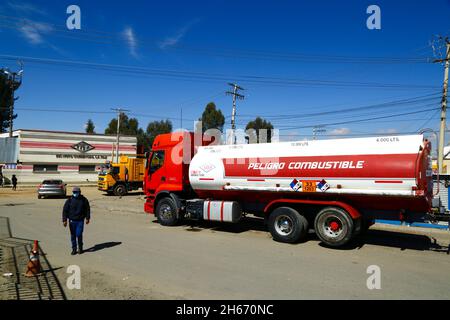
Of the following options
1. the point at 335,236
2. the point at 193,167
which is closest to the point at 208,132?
the point at 193,167

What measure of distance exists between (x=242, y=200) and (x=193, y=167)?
2319 millimetres

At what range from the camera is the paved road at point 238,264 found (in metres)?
6.28

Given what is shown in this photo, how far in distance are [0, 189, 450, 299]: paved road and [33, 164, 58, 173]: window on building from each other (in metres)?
31.1

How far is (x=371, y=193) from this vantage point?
934 cm

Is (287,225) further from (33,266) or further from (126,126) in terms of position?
(126,126)

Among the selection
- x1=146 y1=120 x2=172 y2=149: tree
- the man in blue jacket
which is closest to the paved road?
the man in blue jacket

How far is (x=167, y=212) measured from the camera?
13.9 metres

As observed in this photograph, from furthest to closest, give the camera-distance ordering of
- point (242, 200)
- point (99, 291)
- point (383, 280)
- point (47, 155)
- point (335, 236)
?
point (47, 155) → point (242, 200) → point (335, 236) → point (383, 280) → point (99, 291)

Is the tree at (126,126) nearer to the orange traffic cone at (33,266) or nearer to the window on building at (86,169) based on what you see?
the window on building at (86,169)

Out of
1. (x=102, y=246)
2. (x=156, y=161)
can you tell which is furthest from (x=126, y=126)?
(x=102, y=246)

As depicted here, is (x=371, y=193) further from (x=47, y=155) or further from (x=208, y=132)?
(x=47, y=155)

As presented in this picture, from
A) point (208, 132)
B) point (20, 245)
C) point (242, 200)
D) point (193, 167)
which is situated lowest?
point (20, 245)

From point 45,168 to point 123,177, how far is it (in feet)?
58.5

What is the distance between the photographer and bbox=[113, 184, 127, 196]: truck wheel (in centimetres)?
2858
